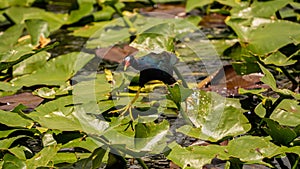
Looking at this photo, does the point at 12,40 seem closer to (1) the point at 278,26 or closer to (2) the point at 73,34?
(2) the point at 73,34

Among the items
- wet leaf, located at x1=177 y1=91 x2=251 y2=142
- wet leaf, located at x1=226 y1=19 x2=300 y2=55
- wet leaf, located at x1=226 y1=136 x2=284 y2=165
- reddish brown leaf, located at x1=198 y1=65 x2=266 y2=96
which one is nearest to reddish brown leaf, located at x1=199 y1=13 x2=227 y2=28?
wet leaf, located at x1=226 y1=19 x2=300 y2=55

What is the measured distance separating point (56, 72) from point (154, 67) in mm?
228

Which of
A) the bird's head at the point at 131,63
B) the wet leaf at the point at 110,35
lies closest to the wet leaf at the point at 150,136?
the bird's head at the point at 131,63

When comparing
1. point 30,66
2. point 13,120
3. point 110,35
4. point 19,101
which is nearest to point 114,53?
point 110,35

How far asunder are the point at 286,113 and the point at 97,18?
86 cm

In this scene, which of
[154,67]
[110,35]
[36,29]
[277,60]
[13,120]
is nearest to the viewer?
[13,120]

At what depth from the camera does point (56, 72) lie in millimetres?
1220

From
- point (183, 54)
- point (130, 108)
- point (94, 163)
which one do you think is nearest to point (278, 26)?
point (183, 54)

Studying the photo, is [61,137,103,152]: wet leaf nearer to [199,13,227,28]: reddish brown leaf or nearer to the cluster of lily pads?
the cluster of lily pads

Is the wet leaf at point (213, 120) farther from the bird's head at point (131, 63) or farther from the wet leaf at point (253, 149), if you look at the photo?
the bird's head at point (131, 63)

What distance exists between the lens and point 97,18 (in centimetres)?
175

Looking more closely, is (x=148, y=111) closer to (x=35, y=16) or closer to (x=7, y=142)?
(x=7, y=142)

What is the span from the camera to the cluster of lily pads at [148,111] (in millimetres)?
875

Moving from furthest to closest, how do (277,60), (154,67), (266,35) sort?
(266,35) < (277,60) < (154,67)
